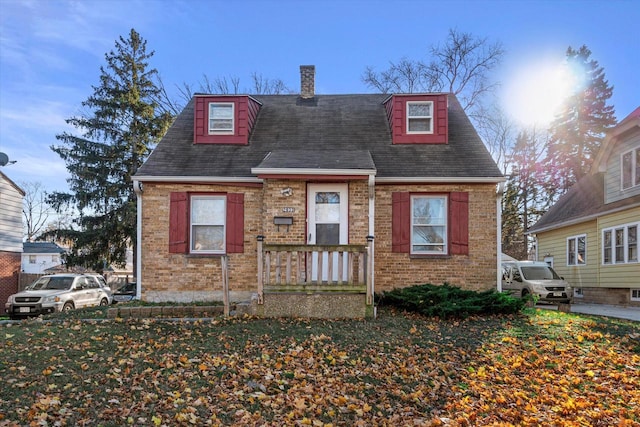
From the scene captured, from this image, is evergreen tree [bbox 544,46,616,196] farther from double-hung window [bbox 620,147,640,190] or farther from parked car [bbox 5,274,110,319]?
parked car [bbox 5,274,110,319]

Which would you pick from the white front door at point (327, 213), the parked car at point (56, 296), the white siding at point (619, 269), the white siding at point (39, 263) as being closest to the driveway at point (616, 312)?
the white siding at point (619, 269)

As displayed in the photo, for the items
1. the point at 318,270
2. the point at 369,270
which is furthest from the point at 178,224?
the point at 369,270

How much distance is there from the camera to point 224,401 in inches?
199

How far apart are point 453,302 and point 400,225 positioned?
8.28 feet

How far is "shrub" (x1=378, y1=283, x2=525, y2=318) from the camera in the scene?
29.3ft

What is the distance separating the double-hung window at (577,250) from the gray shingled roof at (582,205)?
69 centimetres

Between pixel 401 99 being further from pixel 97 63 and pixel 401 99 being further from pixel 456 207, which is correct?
pixel 97 63

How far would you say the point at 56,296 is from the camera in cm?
1469

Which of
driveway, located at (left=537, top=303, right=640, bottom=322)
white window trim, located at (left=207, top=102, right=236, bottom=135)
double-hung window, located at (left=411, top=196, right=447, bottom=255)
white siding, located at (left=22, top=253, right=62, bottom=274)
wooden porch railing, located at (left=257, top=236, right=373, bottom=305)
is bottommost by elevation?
white siding, located at (left=22, top=253, right=62, bottom=274)

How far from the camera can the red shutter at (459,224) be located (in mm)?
11023

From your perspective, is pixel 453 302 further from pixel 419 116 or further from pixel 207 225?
pixel 207 225

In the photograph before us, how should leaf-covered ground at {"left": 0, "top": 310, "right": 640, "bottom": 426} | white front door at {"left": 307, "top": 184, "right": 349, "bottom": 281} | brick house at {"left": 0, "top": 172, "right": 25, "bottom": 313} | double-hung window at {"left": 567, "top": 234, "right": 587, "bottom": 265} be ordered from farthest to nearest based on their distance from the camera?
brick house at {"left": 0, "top": 172, "right": 25, "bottom": 313}, double-hung window at {"left": 567, "top": 234, "right": 587, "bottom": 265}, white front door at {"left": 307, "top": 184, "right": 349, "bottom": 281}, leaf-covered ground at {"left": 0, "top": 310, "right": 640, "bottom": 426}

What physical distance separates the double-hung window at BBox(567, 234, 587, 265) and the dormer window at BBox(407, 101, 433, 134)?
Answer: 341 inches

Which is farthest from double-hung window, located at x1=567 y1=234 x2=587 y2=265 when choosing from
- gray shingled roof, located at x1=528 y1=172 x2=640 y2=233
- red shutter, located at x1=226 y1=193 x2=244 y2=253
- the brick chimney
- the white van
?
red shutter, located at x1=226 y1=193 x2=244 y2=253
